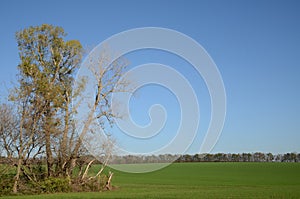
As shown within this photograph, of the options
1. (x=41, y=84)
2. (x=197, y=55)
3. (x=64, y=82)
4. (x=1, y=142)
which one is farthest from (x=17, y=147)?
(x=197, y=55)

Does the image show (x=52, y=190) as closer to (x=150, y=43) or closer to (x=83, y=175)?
(x=83, y=175)

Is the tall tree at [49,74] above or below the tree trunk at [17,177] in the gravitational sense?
above

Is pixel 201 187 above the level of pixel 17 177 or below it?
below

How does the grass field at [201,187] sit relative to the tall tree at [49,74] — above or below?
below

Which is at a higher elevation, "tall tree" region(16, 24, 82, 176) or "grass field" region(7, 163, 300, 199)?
"tall tree" region(16, 24, 82, 176)

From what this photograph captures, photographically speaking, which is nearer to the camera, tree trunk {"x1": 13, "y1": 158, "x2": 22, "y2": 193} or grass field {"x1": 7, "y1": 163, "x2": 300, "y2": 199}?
grass field {"x1": 7, "y1": 163, "x2": 300, "y2": 199}

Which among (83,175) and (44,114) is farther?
(83,175)

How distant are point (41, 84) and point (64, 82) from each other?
12.2 feet

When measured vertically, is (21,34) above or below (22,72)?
above

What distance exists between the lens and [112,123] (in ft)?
119

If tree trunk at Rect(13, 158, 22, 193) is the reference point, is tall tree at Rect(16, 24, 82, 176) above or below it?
above

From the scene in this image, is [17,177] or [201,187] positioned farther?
[201,187]

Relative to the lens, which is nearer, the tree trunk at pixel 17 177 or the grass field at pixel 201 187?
the grass field at pixel 201 187

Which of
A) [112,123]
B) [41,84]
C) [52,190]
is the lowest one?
[52,190]
